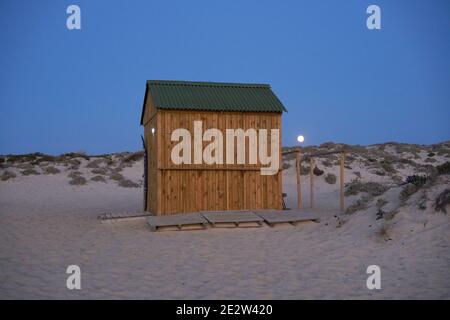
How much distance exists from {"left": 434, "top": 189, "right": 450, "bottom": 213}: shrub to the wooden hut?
6.01 metres

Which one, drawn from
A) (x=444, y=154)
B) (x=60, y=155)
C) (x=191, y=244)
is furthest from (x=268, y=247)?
(x=444, y=154)

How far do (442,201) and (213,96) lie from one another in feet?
28.2

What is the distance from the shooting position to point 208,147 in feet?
50.0

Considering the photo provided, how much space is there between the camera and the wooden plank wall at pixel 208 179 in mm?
14852

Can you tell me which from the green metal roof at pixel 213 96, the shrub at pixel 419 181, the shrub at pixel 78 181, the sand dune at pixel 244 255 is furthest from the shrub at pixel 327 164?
the shrub at pixel 419 181

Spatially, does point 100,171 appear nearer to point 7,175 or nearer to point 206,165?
point 7,175

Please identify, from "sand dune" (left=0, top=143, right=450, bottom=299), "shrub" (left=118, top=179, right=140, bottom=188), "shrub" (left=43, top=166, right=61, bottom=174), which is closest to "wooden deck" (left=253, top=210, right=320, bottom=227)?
"sand dune" (left=0, top=143, right=450, bottom=299)

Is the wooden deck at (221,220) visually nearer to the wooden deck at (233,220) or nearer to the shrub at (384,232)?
the wooden deck at (233,220)

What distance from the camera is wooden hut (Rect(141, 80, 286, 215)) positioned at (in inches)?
586

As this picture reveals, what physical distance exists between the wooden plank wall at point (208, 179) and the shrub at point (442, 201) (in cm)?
601

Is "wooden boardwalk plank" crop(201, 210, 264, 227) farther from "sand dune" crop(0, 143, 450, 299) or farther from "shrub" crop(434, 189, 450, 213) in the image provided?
"shrub" crop(434, 189, 450, 213)

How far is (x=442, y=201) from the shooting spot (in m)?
10.5

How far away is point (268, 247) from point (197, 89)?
7.62m

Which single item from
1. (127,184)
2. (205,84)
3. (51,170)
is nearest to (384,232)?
(205,84)
